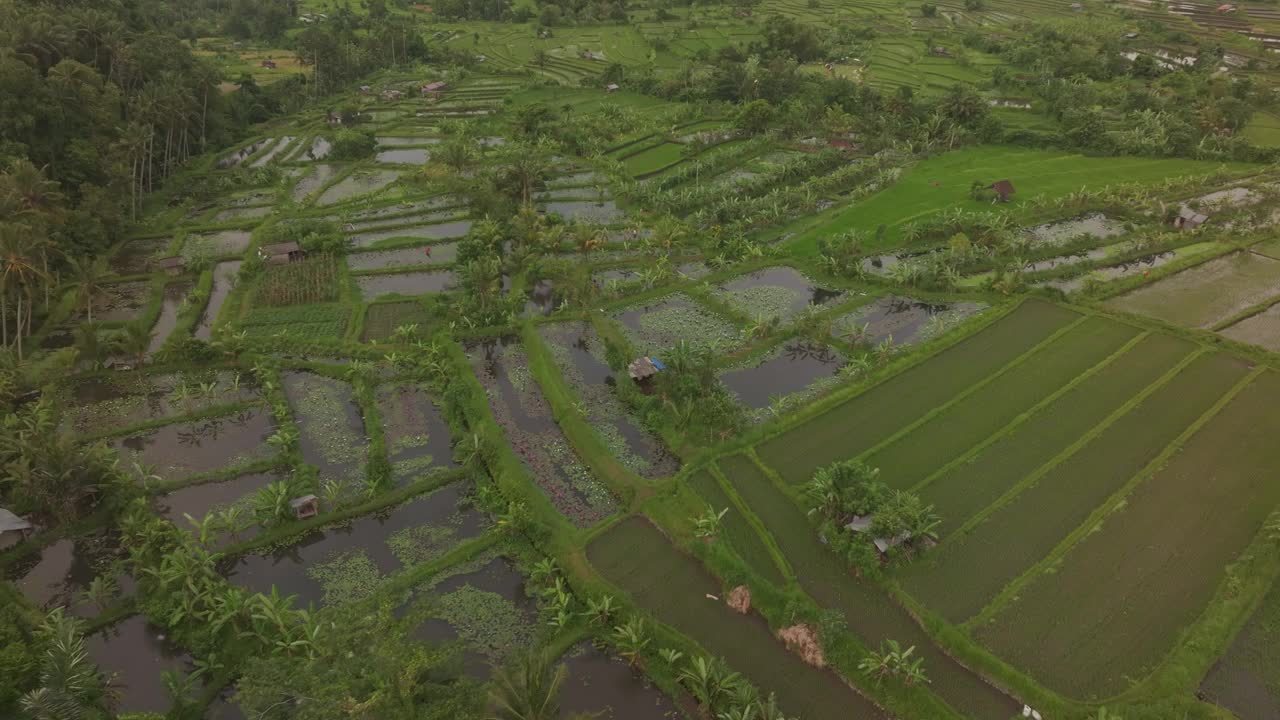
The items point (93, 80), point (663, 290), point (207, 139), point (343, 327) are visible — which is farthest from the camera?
point (207, 139)

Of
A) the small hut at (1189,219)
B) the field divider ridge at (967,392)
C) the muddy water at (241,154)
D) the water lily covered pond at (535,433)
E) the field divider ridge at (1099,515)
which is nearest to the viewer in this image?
the field divider ridge at (1099,515)

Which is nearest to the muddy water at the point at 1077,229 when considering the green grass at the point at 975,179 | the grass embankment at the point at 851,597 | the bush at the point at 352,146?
the green grass at the point at 975,179

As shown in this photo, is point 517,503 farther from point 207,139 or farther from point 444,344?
point 207,139

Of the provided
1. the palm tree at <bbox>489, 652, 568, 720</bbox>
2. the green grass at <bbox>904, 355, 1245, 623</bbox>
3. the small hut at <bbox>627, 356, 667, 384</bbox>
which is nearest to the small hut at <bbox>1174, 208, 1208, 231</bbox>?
the green grass at <bbox>904, 355, 1245, 623</bbox>

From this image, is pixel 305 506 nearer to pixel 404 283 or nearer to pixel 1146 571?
pixel 404 283

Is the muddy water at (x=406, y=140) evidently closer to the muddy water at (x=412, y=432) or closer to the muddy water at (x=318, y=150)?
the muddy water at (x=318, y=150)

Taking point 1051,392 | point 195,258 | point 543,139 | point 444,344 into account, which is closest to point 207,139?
point 195,258

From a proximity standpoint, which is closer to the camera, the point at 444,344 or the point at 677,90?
the point at 444,344
